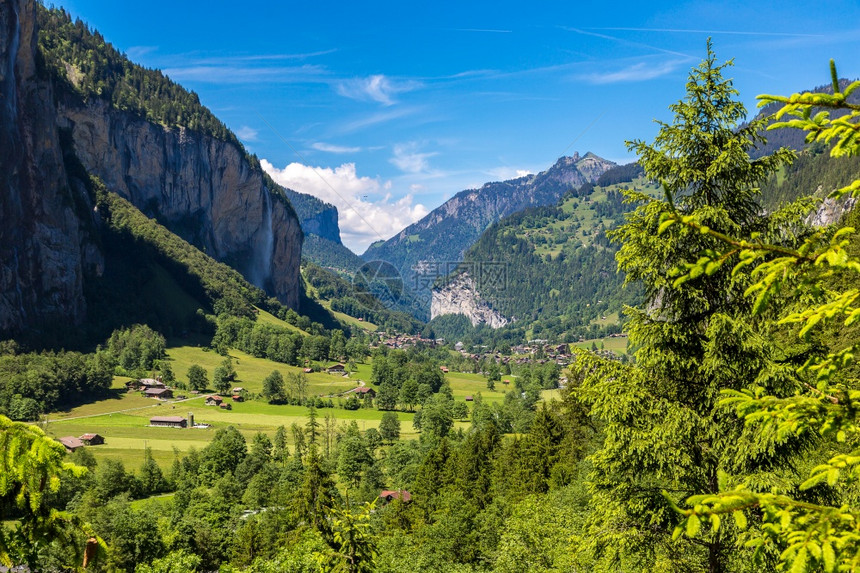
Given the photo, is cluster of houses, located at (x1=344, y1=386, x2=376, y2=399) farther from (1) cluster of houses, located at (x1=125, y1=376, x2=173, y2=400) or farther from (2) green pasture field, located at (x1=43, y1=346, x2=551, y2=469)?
(1) cluster of houses, located at (x1=125, y1=376, x2=173, y2=400)

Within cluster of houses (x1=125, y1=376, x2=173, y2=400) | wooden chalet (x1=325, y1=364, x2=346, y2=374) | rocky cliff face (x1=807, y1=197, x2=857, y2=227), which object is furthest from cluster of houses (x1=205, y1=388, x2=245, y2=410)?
rocky cliff face (x1=807, y1=197, x2=857, y2=227)

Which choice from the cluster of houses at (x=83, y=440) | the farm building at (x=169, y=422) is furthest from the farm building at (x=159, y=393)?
the cluster of houses at (x=83, y=440)

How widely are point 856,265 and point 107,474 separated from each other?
7700cm

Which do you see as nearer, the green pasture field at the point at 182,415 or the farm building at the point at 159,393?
the green pasture field at the point at 182,415

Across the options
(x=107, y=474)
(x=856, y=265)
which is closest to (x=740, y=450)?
(x=856, y=265)

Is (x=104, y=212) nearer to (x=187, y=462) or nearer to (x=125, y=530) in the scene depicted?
(x=187, y=462)

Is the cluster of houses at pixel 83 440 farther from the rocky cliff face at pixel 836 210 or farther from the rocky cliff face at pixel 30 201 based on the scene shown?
the rocky cliff face at pixel 836 210

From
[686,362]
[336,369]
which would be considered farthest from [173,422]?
[686,362]

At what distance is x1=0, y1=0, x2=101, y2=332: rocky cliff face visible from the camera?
123938 mm

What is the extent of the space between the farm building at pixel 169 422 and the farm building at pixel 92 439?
13228 millimetres

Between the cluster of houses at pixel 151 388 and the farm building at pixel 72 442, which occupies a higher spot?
the cluster of houses at pixel 151 388

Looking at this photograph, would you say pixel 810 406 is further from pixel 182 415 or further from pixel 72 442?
pixel 182 415

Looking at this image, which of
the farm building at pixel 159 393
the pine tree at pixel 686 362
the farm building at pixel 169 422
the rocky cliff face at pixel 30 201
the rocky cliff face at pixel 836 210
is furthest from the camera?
the rocky cliff face at pixel 30 201

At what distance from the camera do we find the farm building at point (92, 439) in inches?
3191
